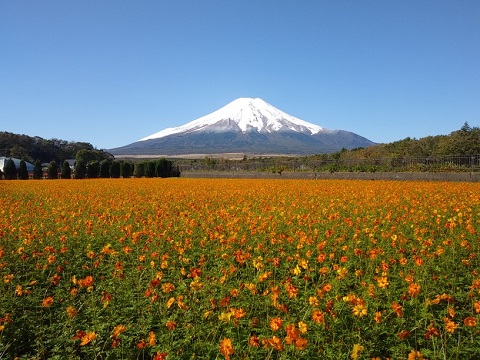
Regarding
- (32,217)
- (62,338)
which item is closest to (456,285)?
(62,338)

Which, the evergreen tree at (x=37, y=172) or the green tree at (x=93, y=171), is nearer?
the evergreen tree at (x=37, y=172)

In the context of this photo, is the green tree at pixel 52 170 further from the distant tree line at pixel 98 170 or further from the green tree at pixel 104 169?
the green tree at pixel 104 169

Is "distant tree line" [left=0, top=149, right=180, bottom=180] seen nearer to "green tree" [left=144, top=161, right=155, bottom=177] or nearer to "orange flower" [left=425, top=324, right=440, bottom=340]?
"green tree" [left=144, top=161, right=155, bottom=177]

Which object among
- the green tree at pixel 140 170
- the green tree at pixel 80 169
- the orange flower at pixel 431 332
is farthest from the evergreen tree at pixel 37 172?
the orange flower at pixel 431 332

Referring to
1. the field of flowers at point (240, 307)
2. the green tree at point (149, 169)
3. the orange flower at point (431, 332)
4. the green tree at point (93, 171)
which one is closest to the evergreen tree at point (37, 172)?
the green tree at point (93, 171)

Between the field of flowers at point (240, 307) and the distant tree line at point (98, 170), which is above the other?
the distant tree line at point (98, 170)

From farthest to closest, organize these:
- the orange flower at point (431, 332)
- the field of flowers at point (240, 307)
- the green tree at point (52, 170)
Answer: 1. the green tree at point (52, 170)
2. the field of flowers at point (240, 307)
3. the orange flower at point (431, 332)

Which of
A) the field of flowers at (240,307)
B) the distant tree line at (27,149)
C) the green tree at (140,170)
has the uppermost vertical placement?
the distant tree line at (27,149)

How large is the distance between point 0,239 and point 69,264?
5.29 ft

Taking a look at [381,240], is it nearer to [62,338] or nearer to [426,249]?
[426,249]

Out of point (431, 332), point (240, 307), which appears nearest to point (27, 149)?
point (240, 307)

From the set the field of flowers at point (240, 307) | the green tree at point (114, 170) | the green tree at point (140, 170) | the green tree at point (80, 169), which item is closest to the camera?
the field of flowers at point (240, 307)

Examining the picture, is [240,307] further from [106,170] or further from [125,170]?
[106,170]

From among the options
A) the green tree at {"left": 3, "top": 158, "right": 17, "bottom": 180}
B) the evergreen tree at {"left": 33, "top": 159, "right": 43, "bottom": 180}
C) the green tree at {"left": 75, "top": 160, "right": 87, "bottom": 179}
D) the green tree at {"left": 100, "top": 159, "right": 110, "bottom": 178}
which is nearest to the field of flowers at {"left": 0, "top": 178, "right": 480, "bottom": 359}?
the green tree at {"left": 75, "top": 160, "right": 87, "bottom": 179}
